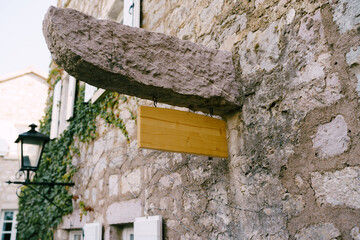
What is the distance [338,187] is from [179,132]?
79 cm

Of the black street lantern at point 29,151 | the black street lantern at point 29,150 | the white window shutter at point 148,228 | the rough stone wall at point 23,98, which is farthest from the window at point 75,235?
the rough stone wall at point 23,98

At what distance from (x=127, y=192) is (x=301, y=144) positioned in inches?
77.2

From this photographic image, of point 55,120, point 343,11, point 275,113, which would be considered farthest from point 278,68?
point 55,120

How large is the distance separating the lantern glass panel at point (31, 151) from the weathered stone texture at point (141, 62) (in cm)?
276

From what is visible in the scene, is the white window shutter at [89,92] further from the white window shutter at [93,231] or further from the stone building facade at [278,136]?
the stone building facade at [278,136]

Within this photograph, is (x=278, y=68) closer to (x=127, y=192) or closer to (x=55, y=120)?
(x=127, y=192)

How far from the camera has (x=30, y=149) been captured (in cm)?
401

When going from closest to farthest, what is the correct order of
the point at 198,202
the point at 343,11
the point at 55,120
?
1. the point at 343,11
2. the point at 198,202
3. the point at 55,120

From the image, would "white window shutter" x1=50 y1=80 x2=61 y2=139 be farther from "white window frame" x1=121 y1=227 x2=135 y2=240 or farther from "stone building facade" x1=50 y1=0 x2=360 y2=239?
"stone building facade" x1=50 y1=0 x2=360 y2=239

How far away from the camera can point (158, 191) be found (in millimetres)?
2650

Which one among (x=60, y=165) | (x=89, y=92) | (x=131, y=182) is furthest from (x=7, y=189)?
(x=131, y=182)

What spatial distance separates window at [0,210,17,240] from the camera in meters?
9.79

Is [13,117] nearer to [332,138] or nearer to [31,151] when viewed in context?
[31,151]

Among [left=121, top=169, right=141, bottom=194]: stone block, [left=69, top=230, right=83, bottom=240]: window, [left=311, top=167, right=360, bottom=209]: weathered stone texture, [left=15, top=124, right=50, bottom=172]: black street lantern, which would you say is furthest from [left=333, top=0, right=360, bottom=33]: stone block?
[left=69, top=230, right=83, bottom=240]: window
